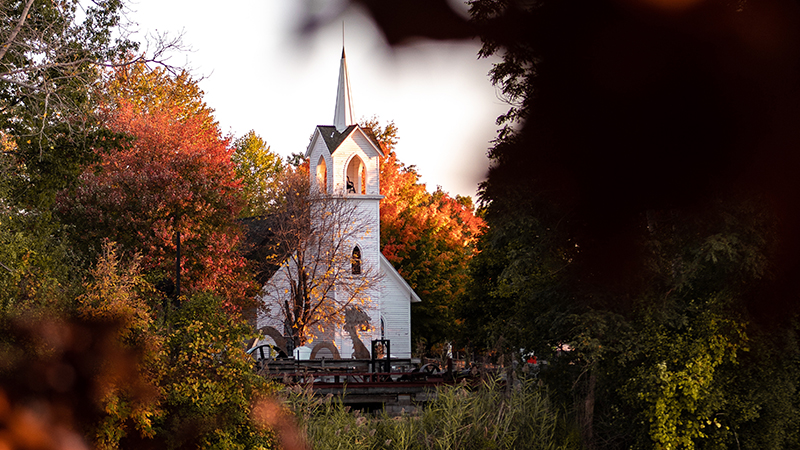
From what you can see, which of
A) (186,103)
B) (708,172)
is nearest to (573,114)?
(708,172)

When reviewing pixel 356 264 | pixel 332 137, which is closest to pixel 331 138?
pixel 332 137

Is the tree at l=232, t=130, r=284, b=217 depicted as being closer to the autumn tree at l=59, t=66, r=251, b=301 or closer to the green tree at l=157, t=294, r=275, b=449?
the autumn tree at l=59, t=66, r=251, b=301

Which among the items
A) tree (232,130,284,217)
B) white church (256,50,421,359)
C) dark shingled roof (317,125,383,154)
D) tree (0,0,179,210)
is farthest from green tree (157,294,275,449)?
tree (232,130,284,217)

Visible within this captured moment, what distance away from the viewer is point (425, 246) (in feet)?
105

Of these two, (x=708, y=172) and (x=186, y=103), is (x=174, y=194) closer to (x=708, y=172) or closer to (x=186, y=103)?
(x=186, y=103)

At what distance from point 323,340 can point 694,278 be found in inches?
734

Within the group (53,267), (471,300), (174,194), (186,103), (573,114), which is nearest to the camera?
(573,114)

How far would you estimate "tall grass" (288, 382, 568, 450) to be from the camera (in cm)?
910

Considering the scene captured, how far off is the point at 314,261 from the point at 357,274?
7.36 feet

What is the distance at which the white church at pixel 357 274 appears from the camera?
2652 centimetres

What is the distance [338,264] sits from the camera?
84.2ft

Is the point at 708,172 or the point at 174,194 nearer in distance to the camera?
the point at 708,172

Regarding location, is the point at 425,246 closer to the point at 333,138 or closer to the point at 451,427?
the point at 333,138

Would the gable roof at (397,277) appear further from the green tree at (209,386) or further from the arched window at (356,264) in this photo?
the green tree at (209,386)
